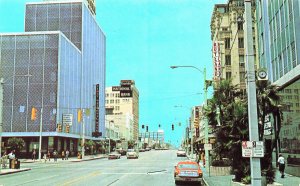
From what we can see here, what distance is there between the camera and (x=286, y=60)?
29.5 meters

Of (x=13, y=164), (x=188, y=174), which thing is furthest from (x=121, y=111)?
(x=188, y=174)

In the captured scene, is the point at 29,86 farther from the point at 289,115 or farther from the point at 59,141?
the point at 289,115

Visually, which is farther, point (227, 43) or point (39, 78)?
point (227, 43)

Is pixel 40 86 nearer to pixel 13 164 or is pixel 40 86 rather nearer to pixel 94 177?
pixel 13 164

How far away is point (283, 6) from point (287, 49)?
133 inches

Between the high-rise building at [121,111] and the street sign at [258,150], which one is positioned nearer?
the street sign at [258,150]

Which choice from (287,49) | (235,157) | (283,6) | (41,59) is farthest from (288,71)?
(41,59)

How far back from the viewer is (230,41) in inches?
3098

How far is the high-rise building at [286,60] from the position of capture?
27234mm

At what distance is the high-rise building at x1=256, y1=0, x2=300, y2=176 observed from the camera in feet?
89.4

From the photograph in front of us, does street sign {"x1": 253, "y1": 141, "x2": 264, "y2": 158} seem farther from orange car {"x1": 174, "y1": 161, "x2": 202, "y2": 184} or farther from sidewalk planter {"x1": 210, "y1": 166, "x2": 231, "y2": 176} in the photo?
sidewalk planter {"x1": 210, "y1": 166, "x2": 231, "y2": 176}

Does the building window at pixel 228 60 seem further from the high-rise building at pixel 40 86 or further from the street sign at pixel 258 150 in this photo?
the street sign at pixel 258 150

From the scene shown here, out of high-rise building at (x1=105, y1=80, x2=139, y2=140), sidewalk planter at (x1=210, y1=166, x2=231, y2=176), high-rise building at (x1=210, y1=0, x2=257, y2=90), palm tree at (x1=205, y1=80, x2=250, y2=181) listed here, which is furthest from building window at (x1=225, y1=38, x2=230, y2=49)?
high-rise building at (x1=105, y1=80, x2=139, y2=140)

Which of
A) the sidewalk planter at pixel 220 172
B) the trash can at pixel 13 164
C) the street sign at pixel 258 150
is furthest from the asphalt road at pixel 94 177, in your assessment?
the street sign at pixel 258 150
